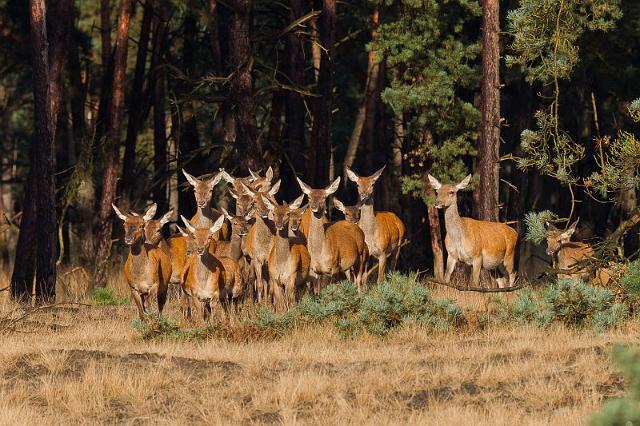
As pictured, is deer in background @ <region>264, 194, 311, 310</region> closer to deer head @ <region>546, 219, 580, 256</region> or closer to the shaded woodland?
the shaded woodland

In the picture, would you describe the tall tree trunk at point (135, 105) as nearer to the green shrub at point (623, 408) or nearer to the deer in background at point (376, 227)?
the deer in background at point (376, 227)

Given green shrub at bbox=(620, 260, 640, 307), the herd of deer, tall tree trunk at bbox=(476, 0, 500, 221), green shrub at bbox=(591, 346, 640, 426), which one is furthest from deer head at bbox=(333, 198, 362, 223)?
green shrub at bbox=(591, 346, 640, 426)

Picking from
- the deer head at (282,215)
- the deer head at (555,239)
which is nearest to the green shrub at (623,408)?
the deer head at (282,215)

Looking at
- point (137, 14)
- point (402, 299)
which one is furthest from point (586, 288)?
point (137, 14)

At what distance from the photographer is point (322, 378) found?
12836mm

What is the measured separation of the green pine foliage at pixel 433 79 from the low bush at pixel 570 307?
399 inches

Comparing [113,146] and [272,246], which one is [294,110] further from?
[272,246]

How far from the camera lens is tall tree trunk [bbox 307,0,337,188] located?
2628 centimetres

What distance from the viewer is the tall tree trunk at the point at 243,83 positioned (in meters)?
24.6

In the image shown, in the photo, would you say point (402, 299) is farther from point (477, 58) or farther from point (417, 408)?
point (477, 58)

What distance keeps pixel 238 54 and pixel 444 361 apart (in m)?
12.0

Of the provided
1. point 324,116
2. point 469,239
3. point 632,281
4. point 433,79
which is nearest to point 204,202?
point 469,239

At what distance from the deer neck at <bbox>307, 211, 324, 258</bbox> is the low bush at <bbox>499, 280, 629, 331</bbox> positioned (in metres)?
3.97

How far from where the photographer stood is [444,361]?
13914 millimetres
